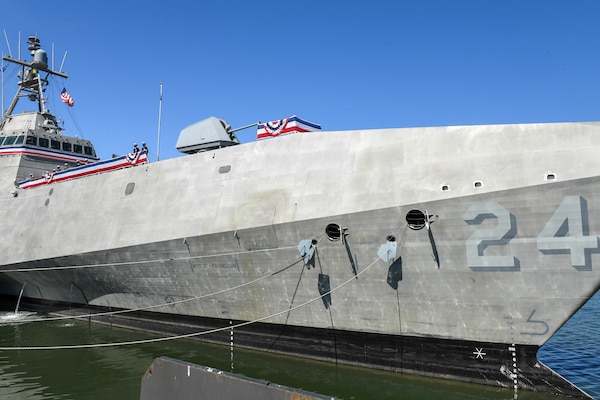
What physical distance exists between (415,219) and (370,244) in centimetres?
112

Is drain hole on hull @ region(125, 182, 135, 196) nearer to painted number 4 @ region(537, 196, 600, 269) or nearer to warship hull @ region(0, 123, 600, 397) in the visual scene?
warship hull @ region(0, 123, 600, 397)

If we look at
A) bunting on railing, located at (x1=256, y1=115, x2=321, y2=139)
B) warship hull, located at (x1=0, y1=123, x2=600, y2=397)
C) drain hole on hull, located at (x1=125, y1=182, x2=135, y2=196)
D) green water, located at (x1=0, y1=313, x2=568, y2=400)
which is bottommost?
green water, located at (x1=0, y1=313, x2=568, y2=400)

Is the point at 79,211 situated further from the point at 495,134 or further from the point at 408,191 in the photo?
the point at 495,134

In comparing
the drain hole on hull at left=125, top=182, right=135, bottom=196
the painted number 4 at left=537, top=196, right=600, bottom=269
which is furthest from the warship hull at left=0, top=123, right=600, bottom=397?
the drain hole on hull at left=125, top=182, right=135, bottom=196

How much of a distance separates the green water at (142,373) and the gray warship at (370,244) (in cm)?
39

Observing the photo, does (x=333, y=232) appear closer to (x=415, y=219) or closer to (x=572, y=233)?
(x=415, y=219)

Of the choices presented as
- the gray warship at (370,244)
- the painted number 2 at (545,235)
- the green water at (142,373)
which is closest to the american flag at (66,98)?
the gray warship at (370,244)

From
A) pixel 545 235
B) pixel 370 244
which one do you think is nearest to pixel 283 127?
pixel 370 244

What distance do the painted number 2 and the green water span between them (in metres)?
2.60

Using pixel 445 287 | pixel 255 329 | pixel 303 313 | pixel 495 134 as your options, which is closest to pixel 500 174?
pixel 495 134

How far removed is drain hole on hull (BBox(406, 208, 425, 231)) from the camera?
29.2ft

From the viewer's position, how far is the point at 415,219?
902 cm

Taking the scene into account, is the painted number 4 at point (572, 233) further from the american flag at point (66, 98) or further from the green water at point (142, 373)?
the american flag at point (66, 98)

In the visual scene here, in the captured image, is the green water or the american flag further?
the american flag
